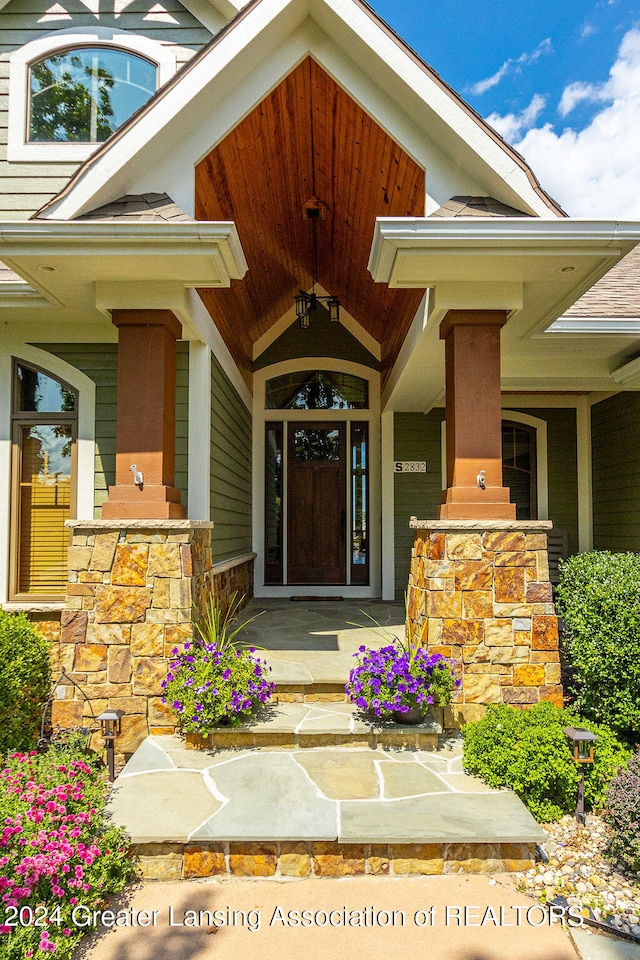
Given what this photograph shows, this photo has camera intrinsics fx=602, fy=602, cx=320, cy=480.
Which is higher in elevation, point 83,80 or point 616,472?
point 83,80

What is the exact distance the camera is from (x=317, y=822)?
2.62 metres

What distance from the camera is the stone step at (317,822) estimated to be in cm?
255

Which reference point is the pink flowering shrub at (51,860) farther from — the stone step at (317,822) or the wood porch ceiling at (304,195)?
the wood porch ceiling at (304,195)

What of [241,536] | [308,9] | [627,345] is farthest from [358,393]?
[308,9]

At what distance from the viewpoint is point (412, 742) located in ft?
11.2

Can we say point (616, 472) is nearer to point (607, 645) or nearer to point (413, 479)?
point (413, 479)

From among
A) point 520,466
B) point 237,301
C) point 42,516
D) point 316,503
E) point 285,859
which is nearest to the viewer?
point 285,859

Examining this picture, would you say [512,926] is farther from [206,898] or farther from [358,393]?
[358,393]

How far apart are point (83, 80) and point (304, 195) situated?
209 centimetres

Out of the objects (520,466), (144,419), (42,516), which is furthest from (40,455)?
(520,466)

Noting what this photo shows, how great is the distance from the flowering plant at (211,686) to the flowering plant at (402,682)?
0.57m

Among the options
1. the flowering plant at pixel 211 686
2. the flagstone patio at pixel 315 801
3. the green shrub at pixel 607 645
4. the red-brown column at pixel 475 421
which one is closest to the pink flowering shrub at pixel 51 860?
the flagstone patio at pixel 315 801

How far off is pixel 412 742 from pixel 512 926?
115 cm

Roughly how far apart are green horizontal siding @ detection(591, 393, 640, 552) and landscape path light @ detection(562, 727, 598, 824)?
11.7 ft
